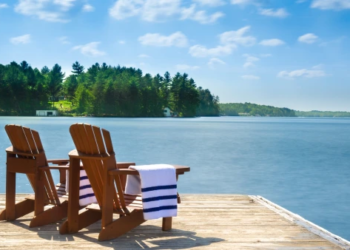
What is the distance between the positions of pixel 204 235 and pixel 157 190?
64 cm

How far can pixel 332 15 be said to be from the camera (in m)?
114

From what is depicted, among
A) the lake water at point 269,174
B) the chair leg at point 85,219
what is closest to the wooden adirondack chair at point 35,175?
the chair leg at point 85,219

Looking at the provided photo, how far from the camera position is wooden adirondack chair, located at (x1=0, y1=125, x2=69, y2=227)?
452 centimetres

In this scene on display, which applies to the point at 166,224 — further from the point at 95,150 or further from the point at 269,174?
the point at 269,174

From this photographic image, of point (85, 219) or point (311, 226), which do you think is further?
point (311, 226)

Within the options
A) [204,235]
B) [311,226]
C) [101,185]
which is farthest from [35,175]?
[311,226]

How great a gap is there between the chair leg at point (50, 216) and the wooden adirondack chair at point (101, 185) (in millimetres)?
340

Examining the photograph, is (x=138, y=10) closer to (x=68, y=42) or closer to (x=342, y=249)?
(x=68, y=42)

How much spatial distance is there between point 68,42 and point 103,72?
63.6 ft

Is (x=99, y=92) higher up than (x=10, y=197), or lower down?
higher up

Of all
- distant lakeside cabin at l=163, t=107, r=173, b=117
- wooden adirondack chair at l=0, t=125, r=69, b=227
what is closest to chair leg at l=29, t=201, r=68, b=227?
wooden adirondack chair at l=0, t=125, r=69, b=227

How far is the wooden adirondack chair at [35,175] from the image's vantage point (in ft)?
14.8

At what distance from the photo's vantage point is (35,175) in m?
4.54

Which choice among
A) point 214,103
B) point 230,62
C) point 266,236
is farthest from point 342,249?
point 214,103
